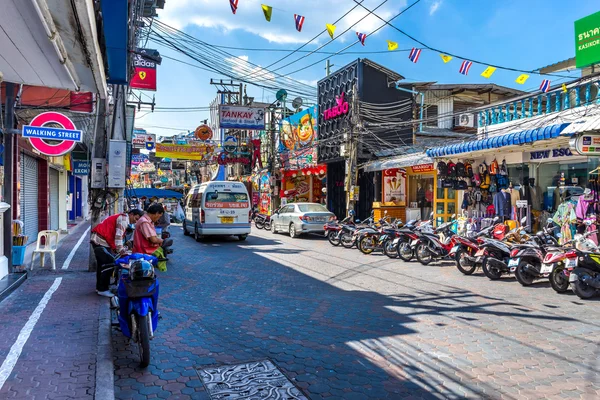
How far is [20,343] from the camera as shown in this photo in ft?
16.9

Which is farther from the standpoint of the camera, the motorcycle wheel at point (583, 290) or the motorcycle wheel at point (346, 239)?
the motorcycle wheel at point (346, 239)

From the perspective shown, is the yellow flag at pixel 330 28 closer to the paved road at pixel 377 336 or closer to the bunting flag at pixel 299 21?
the bunting flag at pixel 299 21

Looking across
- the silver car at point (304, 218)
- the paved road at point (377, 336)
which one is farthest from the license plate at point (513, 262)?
the silver car at point (304, 218)

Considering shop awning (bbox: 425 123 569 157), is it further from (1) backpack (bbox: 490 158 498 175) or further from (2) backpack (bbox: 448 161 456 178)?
(1) backpack (bbox: 490 158 498 175)

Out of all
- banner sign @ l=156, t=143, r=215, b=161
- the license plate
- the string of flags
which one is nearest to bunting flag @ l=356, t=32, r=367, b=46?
the string of flags

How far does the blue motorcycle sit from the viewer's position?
464 cm

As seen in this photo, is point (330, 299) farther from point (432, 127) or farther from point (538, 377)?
point (432, 127)

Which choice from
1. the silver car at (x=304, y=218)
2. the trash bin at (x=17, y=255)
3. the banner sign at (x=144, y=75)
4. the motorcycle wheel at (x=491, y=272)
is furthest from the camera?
the silver car at (x=304, y=218)

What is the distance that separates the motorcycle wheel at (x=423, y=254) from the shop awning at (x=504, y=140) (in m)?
3.33

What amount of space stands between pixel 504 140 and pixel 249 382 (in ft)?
33.2

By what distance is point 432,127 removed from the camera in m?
23.2

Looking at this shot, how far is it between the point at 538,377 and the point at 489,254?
5.64 metres

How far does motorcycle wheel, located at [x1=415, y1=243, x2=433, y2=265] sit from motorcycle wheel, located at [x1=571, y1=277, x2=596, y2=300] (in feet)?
14.0

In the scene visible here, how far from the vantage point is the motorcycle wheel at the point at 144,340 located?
4.59 m
